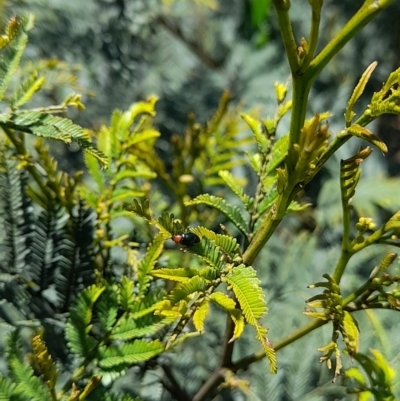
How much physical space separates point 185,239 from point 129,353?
157 millimetres

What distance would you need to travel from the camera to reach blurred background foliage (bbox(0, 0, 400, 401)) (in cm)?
83

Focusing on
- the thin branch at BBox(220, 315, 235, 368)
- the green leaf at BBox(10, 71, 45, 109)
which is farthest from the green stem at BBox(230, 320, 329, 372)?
the green leaf at BBox(10, 71, 45, 109)

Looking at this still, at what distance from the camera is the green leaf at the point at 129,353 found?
548 millimetres

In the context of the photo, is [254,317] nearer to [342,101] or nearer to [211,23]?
[342,101]

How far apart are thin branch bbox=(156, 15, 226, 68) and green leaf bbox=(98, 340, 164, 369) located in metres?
1.47

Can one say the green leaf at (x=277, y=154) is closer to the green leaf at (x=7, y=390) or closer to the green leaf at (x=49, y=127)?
the green leaf at (x=49, y=127)

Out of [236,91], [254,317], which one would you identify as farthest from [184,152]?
[236,91]

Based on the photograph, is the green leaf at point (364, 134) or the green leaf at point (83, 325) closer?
the green leaf at point (364, 134)

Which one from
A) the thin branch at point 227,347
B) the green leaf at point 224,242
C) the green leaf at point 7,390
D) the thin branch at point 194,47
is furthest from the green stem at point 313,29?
the thin branch at point 194,47

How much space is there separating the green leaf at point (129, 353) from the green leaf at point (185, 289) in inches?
4.4

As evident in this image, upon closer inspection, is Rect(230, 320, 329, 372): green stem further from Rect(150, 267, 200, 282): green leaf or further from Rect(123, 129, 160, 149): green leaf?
Rect(123, 129, 160, 149): green leaf

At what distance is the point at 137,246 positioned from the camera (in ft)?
2.29

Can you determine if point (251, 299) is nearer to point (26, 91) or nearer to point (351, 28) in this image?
point (351, 28)

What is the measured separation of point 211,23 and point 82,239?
1.61 m
